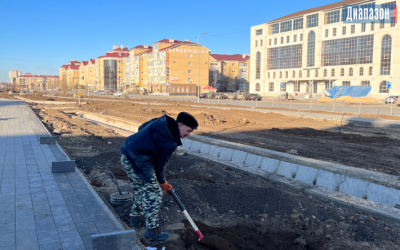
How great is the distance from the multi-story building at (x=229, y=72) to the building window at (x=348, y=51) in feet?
139

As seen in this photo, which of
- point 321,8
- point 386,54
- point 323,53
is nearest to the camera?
point 386,54

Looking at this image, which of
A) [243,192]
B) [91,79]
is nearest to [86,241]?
[243,192]

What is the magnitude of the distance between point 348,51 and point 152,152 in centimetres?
6390

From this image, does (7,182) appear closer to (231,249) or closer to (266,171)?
(231,249)

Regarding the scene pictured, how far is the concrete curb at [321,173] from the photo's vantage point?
6605mm

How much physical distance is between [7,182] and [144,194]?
372 centimetres

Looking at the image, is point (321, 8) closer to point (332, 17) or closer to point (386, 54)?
point (332, 17)

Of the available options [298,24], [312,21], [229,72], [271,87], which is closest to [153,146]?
[312,21]

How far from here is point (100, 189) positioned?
690 cm

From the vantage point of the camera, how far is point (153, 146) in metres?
3.71

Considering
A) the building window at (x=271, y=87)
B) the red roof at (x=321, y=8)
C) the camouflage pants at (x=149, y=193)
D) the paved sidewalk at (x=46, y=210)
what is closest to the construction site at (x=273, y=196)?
the camouflage pants at (x=149, y=193)

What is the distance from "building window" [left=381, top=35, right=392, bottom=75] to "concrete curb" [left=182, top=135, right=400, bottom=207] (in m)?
54.1

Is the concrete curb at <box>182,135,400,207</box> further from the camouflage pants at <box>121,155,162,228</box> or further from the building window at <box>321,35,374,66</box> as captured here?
the building window at <box>321,35,374,66</box>

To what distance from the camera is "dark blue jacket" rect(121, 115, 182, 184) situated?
3.70m
